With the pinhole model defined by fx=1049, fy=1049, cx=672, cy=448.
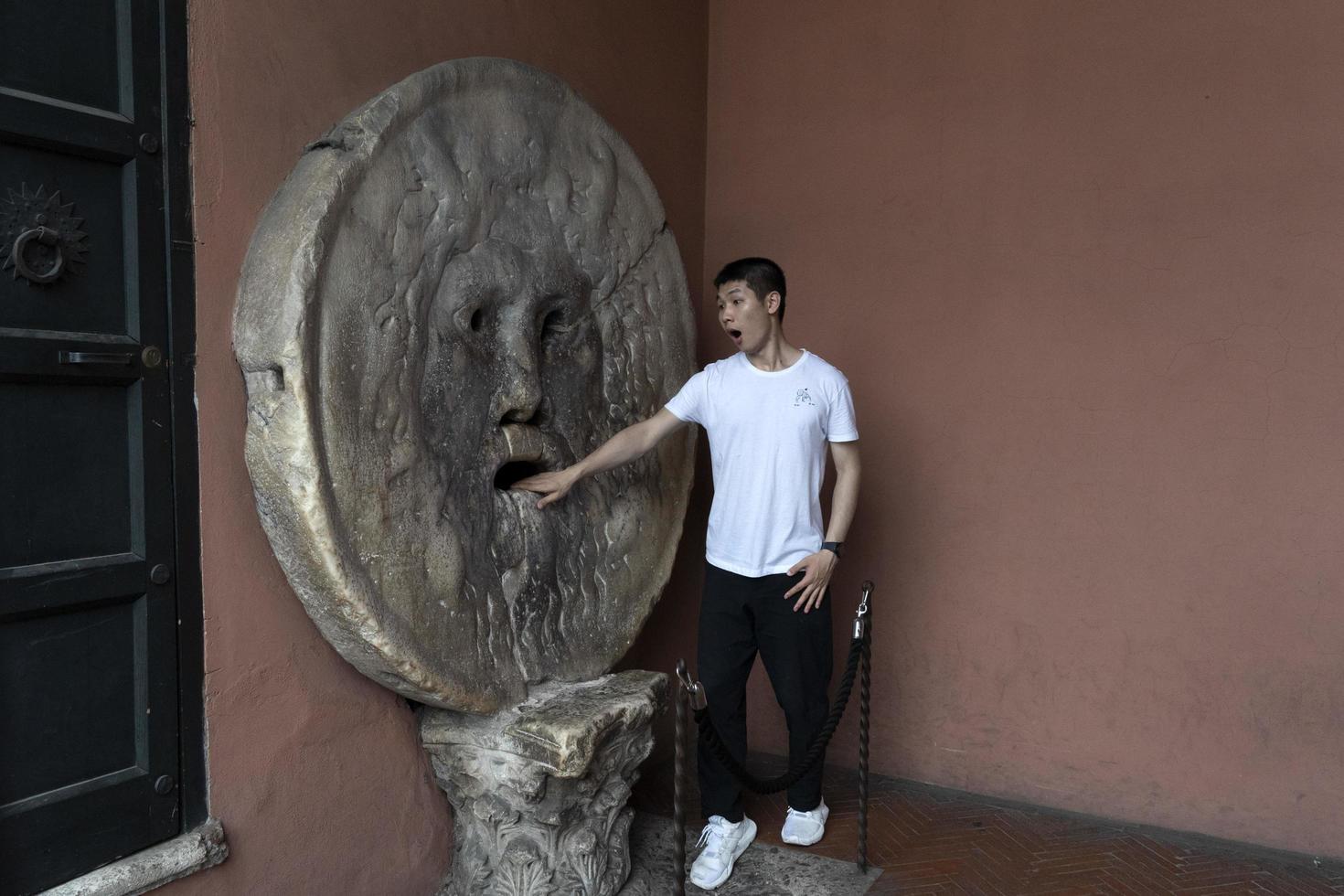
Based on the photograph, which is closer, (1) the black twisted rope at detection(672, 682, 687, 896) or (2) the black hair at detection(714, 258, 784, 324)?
(1) the black twisted rope at detection(672, 682, 687, 896)

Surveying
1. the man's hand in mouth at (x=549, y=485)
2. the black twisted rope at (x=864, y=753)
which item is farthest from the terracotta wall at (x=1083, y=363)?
the man's hand in mouth at (x=549, y=485)

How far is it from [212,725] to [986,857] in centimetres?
250

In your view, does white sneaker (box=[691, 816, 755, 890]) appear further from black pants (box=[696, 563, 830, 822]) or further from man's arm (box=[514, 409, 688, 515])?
man's arm (box=[514, 409, 688, 515])

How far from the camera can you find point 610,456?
326 centimetres

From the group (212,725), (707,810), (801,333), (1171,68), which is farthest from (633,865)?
(1171,68)

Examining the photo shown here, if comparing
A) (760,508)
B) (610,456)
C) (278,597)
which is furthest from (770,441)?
(278,597)

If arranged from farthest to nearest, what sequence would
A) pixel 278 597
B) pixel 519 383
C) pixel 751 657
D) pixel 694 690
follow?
pixel 751 657
pixel 519 383
pixel 278 597
pixel 694 690

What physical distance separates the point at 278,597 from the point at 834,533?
170 centimetres

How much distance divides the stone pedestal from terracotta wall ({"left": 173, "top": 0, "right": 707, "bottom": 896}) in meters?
0.13

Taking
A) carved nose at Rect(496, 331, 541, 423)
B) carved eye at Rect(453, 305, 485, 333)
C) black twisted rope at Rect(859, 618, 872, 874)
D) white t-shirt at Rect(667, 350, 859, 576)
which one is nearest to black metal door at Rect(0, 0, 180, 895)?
carved eye at Rect(453, 305, 485, 333)

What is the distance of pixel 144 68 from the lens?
2252 millimetres

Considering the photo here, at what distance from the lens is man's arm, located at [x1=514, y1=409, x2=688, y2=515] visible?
124 inches

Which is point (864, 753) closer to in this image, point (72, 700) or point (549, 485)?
point (549, 485)

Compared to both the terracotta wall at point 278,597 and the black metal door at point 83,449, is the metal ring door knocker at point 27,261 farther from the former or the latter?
the terracotta wall at point 278,597
